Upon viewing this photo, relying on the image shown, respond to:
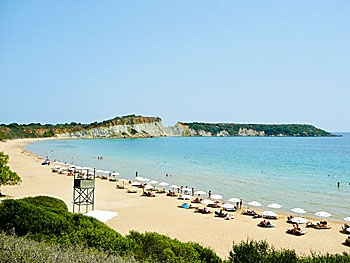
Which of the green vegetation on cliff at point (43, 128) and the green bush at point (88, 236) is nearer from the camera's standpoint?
the green bush at point (88, 236)

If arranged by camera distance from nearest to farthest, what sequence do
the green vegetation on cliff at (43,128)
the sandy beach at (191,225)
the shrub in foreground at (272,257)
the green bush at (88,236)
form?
1. the shrub in foreground at (272,257)
2. the green bush at (88,236)
3. the sandy beach at (191,225)
4. the green vegetation on cliff at (43,128)

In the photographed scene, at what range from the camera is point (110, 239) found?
747 centimetres

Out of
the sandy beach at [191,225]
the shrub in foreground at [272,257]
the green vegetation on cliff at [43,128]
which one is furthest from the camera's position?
the green vegetation on cliff at [43,128]

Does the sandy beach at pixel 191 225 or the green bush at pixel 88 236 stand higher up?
the green bush at pixel 88 236

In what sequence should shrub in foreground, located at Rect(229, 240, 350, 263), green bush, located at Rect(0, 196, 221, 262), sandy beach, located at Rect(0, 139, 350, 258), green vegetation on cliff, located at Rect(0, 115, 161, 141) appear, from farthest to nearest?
green vegetation on cliff, located at Rect(0, 115, 161, 141), sandy beach, located at Rect(0, 139, 350, 258), green bush, located at Rect(0, 196, 221, 262), shrub in foreground, located at Rect(229, 240, 350, 263)

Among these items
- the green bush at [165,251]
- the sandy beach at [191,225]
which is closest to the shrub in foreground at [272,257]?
the green bush at [165,251]

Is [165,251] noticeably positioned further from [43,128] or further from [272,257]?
[43,128]

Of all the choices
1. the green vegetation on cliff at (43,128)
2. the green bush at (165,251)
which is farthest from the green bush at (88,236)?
the green vegetation on cliff at (43,128)

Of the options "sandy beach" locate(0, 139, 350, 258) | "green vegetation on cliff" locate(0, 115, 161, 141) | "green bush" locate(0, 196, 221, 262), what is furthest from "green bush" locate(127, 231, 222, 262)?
"green vegetation on cliff" locate(0, 115, 161, 141)

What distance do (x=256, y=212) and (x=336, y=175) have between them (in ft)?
90.0

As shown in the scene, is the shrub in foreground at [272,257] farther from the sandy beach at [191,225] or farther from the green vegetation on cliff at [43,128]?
the green vegetation on cliff at [43,128]

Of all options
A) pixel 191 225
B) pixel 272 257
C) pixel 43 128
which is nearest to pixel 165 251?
pixel 272 257

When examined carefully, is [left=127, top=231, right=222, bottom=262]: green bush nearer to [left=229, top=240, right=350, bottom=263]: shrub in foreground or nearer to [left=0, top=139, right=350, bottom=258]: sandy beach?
[left=229, top=240, right=350, bottom=263]: shrub in foreground

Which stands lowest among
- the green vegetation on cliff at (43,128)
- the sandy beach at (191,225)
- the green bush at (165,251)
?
the sandy beach at (191,225)
